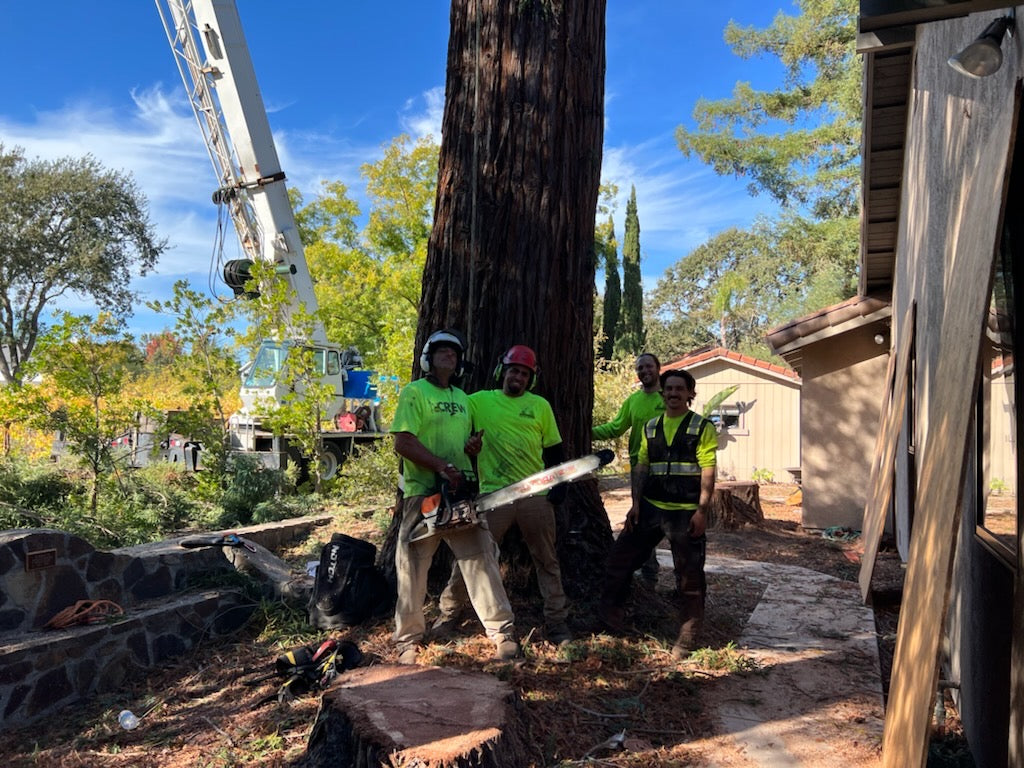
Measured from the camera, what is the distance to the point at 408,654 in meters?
4.47

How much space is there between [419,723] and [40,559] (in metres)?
3.34

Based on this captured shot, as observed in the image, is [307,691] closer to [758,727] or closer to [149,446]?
[758,727]

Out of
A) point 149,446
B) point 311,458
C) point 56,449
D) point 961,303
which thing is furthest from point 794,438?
point 961,303

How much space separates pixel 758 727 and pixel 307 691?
7.94 ft

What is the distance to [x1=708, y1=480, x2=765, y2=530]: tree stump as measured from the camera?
35.9 ft

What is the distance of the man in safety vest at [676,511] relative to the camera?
190 inches

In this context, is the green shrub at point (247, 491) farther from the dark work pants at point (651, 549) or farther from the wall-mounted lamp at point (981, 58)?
the wall-mounted lamp at point (981, 58)

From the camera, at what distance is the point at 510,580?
17.1 feet

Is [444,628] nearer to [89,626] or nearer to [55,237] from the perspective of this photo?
[89,626]

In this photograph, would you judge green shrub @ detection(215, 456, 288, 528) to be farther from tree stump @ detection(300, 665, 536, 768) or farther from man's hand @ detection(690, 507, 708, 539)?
tree stump @ detection(300, 665, 536, 768)

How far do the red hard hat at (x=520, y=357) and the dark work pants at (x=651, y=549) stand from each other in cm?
121

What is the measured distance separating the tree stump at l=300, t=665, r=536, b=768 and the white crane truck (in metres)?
8.48

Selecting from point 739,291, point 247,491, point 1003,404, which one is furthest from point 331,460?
point 739,291

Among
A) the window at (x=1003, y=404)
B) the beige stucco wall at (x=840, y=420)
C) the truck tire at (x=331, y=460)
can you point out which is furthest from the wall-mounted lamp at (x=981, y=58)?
the truck tire at (x=331, y=460)
